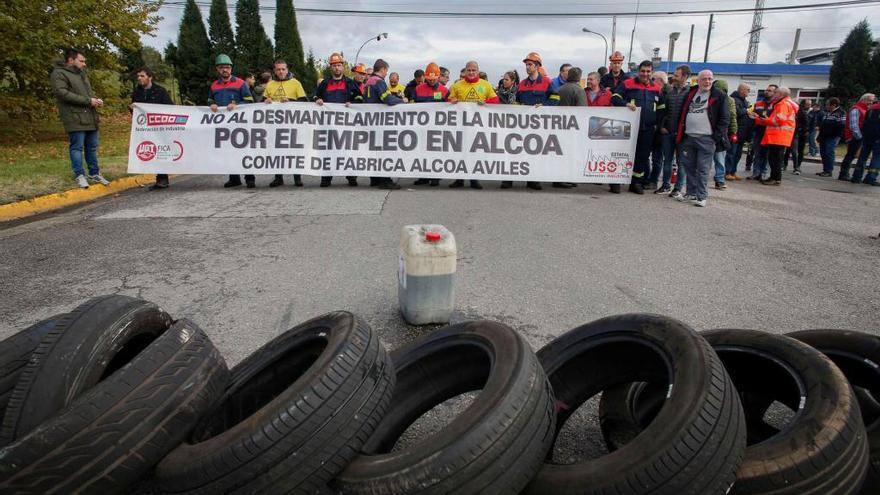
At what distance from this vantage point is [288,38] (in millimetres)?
41844

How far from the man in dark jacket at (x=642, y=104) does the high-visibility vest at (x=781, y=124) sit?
3585 mm

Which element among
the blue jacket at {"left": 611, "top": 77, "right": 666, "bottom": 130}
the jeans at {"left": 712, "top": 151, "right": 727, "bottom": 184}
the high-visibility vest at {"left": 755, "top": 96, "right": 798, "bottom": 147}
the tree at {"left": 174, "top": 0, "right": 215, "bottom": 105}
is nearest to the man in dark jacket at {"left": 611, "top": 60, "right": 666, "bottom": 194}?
the blue jacket at {"left": 611, "top": 77, "right": 666, "bottom": 130}

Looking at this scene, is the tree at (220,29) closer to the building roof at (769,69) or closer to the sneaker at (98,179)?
the sneaker at (98,179)

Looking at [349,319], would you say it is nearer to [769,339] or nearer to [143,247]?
[769,339]

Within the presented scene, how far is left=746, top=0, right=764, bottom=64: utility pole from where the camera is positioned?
39.7m

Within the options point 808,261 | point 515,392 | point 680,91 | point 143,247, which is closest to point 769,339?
point 515,392

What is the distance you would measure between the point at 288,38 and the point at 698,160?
4082 centimetres

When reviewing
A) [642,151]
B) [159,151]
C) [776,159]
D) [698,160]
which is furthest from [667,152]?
[159,151]

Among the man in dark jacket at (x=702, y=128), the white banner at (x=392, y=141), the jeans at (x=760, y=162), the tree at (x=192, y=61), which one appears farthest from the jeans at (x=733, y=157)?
the tree at (x=192, y=61)

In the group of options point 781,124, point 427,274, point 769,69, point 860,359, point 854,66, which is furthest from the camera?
point 769,69

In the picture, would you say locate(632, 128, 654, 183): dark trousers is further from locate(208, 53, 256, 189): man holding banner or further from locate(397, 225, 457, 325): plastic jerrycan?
locate(208, 53, 256, 189): man holding banner

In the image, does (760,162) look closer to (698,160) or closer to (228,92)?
(698,160)

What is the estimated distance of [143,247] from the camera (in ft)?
18.2

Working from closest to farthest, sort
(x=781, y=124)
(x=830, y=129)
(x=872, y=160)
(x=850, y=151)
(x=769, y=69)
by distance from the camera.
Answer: (x=781, y=124) → (x=872, y=160) → (x=850, y=151) → (x=830, y=129) → (x=769, y=69)
